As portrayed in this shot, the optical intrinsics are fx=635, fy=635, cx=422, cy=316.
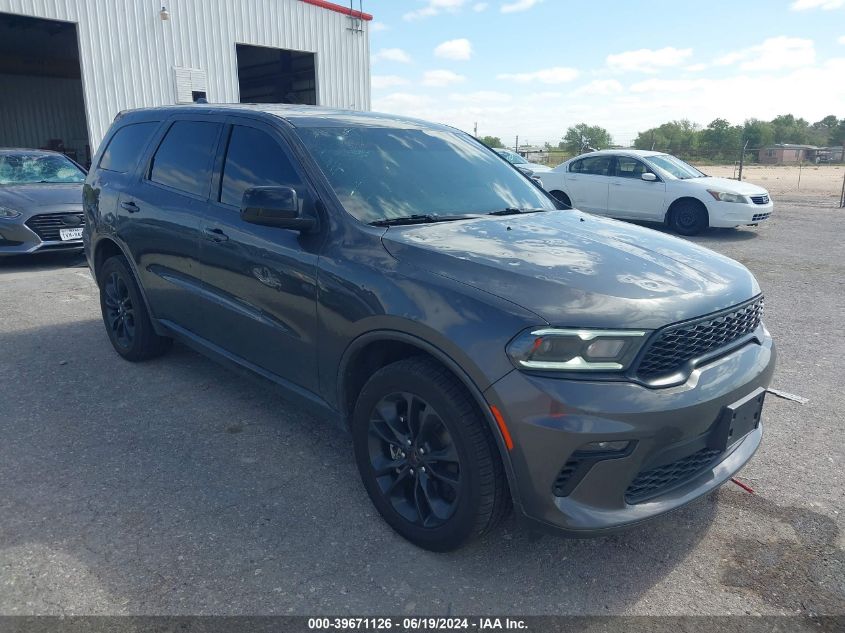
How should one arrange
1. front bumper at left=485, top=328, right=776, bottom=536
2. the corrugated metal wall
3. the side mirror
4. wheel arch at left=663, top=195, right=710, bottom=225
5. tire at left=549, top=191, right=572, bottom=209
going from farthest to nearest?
the corrugated metal wall → wheel arch at left=663, top=195, right=710, bottom=225 → tire at left=549, top=191, right=572, bottom=209 → the side mirror → front bumper at left=485, top=328, right=776, bottom=536

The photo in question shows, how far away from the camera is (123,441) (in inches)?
143

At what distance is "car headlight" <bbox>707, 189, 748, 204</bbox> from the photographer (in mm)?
11141

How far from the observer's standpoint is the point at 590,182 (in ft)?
42.4

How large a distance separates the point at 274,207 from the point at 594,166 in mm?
11260

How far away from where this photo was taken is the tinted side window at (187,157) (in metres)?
3.83

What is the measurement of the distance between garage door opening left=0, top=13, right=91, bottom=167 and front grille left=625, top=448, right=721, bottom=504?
22.8 meters

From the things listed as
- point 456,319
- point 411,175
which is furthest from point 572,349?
point 411,175

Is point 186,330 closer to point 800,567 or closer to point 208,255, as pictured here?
A: point 208,255

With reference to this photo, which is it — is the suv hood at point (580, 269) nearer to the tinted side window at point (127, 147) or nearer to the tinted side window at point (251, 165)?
the tinted side window at point (251, 165)

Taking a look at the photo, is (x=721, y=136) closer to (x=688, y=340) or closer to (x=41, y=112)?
(x=41, y=112)

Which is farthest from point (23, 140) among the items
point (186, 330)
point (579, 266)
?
point (579, 266)

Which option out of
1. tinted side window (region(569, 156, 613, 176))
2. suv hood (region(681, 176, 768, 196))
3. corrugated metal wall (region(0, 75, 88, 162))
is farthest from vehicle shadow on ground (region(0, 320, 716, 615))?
corrugated metal wall (region(0, 75, 88, 162))

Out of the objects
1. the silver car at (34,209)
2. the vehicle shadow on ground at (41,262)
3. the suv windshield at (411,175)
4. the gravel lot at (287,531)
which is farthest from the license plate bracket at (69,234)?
the suv windshield at (411,175)

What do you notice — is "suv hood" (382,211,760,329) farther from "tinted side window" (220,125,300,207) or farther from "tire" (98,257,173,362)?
"tire" (98,257,173,362)
